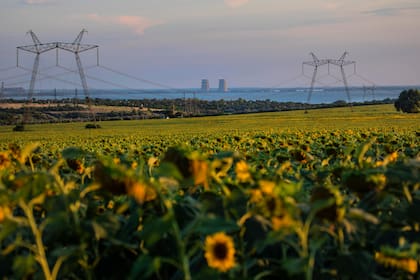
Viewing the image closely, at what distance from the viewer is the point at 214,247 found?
4.18ft

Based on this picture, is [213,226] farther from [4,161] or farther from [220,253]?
[4,161]

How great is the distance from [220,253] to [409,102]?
3184 inches

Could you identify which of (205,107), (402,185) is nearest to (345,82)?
(205,107)

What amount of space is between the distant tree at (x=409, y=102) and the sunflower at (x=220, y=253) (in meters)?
80.0

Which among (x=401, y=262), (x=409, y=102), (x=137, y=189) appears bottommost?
(x=409, y=102)

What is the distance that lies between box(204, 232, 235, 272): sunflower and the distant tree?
80.0 metres

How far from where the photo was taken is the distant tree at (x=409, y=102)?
255 feet

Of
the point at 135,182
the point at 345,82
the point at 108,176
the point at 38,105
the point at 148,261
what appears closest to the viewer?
the point at 148,261

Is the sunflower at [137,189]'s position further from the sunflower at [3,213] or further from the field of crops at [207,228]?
the sunflower at [3,213]

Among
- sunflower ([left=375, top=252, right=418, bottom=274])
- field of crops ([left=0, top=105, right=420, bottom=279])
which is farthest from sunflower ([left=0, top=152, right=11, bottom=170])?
sunflower ([left=375, top=252, right=418, bottom=274])

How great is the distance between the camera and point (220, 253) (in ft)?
4.18

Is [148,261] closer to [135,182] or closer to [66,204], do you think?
[135,182]

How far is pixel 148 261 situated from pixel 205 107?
137076 millimetres

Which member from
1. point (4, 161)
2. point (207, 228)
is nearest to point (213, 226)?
point (207, 228)
